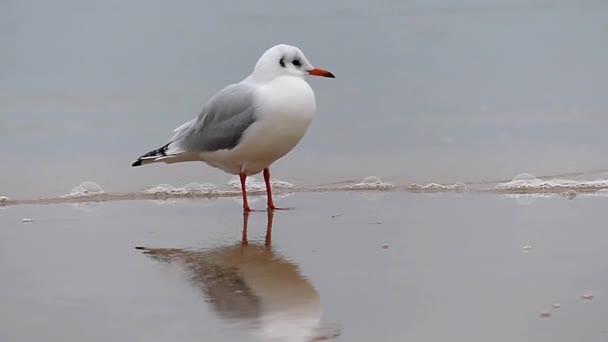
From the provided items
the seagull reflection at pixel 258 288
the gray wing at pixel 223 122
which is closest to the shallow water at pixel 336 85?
the gray wing at pixel 223 122

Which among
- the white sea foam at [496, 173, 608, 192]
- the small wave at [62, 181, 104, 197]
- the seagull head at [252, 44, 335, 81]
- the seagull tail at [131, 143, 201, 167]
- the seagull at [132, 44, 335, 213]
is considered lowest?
the white sea foam at [496, 173, 608, 192]

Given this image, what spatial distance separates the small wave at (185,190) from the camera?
537cm

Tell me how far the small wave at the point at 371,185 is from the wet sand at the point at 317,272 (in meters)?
0.36

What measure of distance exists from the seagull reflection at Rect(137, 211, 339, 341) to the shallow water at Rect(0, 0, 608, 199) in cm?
178

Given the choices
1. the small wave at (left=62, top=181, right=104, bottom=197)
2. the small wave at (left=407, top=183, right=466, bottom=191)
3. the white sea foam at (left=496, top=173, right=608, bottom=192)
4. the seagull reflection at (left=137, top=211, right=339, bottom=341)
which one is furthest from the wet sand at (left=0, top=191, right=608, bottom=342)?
the small wave at (left=62, top=181, right=104, bottom=197)

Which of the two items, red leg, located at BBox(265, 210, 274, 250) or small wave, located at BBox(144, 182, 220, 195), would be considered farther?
small wave, located at BBox(144, 182, 220, 195)

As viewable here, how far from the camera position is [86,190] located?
538 cm

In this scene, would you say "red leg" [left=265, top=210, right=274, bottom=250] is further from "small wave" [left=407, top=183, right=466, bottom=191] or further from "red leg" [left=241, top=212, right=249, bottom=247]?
"small wave" [left=407, top=183, right=466, bottom=191]

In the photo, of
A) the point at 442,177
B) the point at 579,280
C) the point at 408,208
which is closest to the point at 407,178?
the point at 442,177

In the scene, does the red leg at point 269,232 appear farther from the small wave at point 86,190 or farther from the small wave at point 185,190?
the small wave at point 86,190

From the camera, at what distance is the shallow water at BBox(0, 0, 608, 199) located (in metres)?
5.88

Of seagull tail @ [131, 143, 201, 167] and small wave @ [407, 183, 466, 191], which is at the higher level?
seagull tail @ [131, 143, 201, 167]

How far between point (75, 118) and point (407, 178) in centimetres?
241

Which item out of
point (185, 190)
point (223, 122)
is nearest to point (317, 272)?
point (223, 122)
